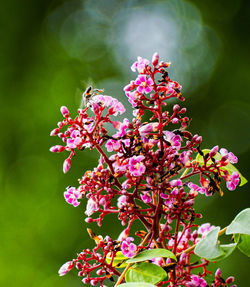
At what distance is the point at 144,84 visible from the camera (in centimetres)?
98

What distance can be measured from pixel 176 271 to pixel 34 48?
567 centimetres

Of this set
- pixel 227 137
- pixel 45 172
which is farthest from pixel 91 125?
pixel 227 137

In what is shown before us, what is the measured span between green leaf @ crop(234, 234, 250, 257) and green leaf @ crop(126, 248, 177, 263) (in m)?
0.16

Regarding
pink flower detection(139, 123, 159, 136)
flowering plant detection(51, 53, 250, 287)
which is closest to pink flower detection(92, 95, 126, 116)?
flowering plant detection(51, 53, 250, 287)

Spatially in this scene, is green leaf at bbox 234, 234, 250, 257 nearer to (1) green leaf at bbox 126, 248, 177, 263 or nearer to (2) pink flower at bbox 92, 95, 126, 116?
(1) green leaf at bbox 126, 248, 177, 263

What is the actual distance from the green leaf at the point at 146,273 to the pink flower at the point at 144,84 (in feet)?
1.37

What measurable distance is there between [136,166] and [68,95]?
437 centimetres

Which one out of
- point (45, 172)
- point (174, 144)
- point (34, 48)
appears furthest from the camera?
point (34, 48)

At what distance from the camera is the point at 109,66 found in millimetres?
6617

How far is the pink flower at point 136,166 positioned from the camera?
84 centimetres

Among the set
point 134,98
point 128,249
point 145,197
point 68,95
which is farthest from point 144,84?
point 68,95

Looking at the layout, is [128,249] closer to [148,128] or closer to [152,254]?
[152,254]

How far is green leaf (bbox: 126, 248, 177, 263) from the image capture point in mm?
794

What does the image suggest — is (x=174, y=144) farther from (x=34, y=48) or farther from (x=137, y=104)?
(x=34, y=48)
